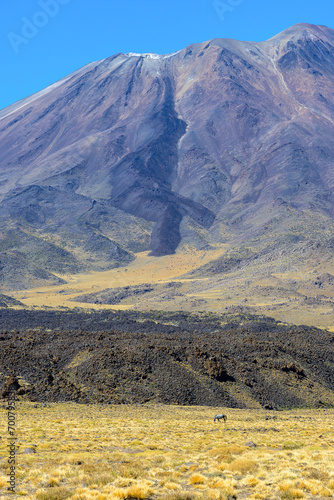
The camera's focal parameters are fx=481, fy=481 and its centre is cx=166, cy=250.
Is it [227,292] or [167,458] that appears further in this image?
[227,292]

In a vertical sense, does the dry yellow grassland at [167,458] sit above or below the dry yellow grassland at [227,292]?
below

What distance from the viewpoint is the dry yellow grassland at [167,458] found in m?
11.9

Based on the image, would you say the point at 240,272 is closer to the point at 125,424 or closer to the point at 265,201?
the point at 265,201

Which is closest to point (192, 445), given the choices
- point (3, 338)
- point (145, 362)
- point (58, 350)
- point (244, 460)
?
point (244, 460)

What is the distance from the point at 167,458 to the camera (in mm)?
15469

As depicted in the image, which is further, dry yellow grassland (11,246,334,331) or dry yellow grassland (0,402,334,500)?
dry yellow grassland (11,246,334,331)

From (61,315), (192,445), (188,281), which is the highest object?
(188,281)

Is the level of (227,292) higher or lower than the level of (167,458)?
higher

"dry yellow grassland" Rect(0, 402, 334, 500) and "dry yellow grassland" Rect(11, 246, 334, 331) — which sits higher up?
"dry yellow grassland" Rect(11, 246, 334, 331)

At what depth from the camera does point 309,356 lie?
45562 mm

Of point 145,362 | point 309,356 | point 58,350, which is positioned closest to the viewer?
point 145,362

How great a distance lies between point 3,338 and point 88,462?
114ft

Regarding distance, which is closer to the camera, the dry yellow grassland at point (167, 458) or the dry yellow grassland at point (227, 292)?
the dry yellow grassland at point (167, 458)

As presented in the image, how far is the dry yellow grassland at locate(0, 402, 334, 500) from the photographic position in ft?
39.1
